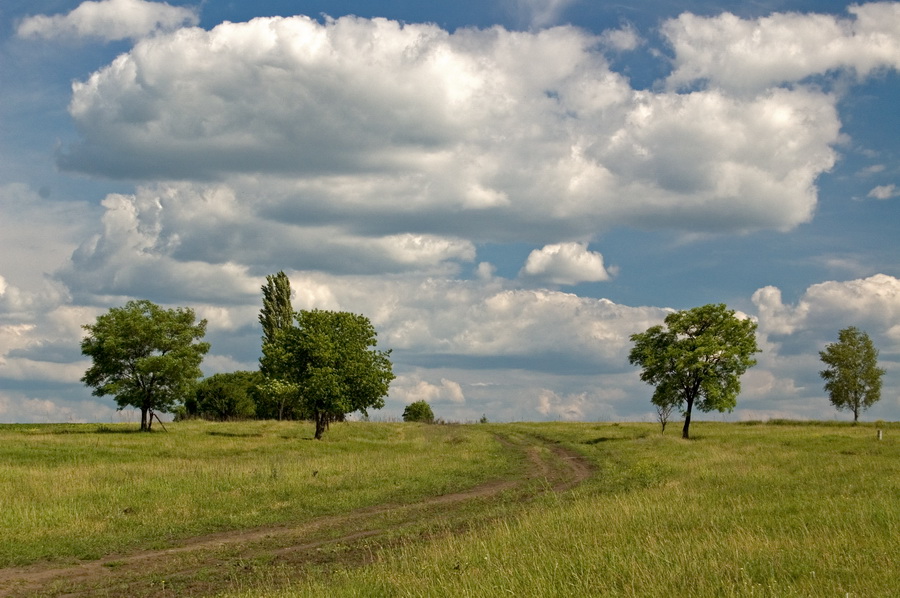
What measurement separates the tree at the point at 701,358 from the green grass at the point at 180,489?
22.7 meters

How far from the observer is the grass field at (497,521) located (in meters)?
11.4

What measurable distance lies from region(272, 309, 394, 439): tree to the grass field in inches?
565

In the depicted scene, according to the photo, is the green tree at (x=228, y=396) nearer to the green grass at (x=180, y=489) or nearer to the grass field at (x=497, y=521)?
the green grass at (x=180, y=489)

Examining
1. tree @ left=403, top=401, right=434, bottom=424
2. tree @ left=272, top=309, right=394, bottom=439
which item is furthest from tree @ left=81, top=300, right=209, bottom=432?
tree @ left=403, top=401, right=434, bottom=424

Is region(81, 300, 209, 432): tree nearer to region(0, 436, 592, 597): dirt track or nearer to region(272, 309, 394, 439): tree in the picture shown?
region(272, 309, 394, 439): tree

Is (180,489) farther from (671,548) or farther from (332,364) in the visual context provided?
(332,364)

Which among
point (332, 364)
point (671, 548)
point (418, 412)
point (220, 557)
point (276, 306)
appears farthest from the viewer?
point (418, 412)

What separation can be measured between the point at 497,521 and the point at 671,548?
6383 mm

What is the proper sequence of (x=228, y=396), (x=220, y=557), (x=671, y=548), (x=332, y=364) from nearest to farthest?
(x=671, y=548)
(x=220, y=557)
(x=332, y=364)
(x=228, y=396)

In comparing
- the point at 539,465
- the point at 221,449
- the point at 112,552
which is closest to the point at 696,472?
the point at 539,465

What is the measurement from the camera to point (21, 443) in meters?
46.3

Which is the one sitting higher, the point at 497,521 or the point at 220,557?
the point at 497,521

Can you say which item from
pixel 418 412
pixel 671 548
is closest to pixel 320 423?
pixel 671 548

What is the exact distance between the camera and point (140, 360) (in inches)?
2399
